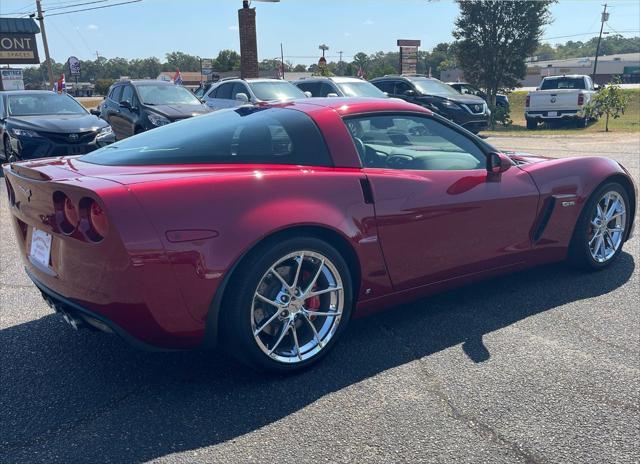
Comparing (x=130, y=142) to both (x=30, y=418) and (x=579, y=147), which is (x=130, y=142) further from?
(x=579, y=147)

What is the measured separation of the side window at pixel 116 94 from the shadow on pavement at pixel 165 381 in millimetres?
9955

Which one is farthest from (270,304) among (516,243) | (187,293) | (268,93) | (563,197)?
(268,93)

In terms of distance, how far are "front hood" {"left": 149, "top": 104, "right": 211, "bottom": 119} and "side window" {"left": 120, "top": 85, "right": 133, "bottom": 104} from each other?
34.6 inches

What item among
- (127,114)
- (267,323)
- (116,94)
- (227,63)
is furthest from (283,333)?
(227,63)

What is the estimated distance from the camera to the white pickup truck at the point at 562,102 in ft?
63.6

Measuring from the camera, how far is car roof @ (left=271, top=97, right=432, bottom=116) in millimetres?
3332

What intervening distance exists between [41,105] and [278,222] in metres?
9.03

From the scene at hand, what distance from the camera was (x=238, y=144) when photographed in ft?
10.1

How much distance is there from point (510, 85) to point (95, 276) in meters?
25.8

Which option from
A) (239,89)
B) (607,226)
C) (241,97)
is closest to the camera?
(607,226)

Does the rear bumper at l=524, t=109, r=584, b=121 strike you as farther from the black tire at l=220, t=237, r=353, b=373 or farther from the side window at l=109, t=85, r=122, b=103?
the black tire at l=220, t=237, r=353, b=373

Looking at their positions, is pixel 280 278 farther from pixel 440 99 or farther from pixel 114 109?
pixel 440 99

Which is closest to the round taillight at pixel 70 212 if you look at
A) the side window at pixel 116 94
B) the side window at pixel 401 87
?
the side window at pixel 116 94

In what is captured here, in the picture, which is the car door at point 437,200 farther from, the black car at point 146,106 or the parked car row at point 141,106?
the black car at point 146,106
